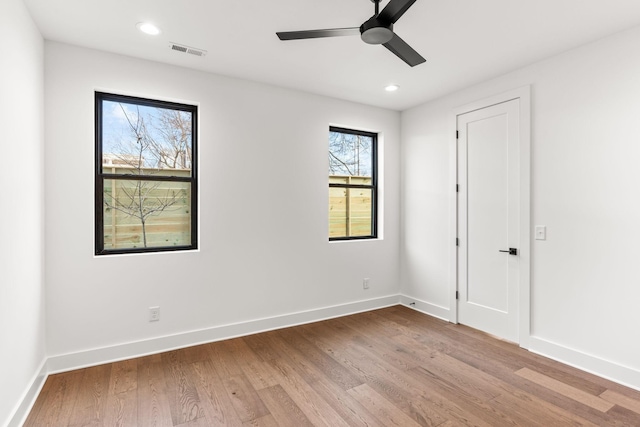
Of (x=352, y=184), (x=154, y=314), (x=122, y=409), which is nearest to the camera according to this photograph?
(x=122, y=409)

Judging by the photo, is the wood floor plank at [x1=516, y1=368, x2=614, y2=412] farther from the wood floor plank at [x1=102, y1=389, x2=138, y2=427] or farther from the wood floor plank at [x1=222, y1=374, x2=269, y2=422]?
the wood floor plank at [x1=102, y1=389, x2=138, y2=427]

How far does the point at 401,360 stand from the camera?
2869 mm

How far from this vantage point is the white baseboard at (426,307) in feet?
12.9

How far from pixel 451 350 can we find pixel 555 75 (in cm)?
264

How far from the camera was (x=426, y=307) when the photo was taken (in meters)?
4.16

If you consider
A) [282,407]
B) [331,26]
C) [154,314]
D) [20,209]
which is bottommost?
[282,407]

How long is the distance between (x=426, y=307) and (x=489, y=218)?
1.41m

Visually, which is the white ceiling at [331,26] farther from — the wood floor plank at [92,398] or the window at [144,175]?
the wood floor plank at [92,398]

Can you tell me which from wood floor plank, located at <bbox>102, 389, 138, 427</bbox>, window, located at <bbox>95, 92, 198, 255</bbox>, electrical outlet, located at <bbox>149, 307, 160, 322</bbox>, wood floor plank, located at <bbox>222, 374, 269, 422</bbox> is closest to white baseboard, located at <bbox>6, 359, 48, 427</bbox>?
wood floor plank, located at <bbox>102, 389, 138, 427</bbox>

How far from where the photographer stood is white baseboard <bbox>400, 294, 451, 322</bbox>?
3918 mm

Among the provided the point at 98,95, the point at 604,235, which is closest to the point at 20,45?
the point at 98,95

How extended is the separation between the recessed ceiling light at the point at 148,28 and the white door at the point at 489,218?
10.2ft

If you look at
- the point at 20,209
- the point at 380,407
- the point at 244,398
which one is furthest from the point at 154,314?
the point at 380,407

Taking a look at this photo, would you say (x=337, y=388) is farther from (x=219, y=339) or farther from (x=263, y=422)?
(x=219, y=339)
